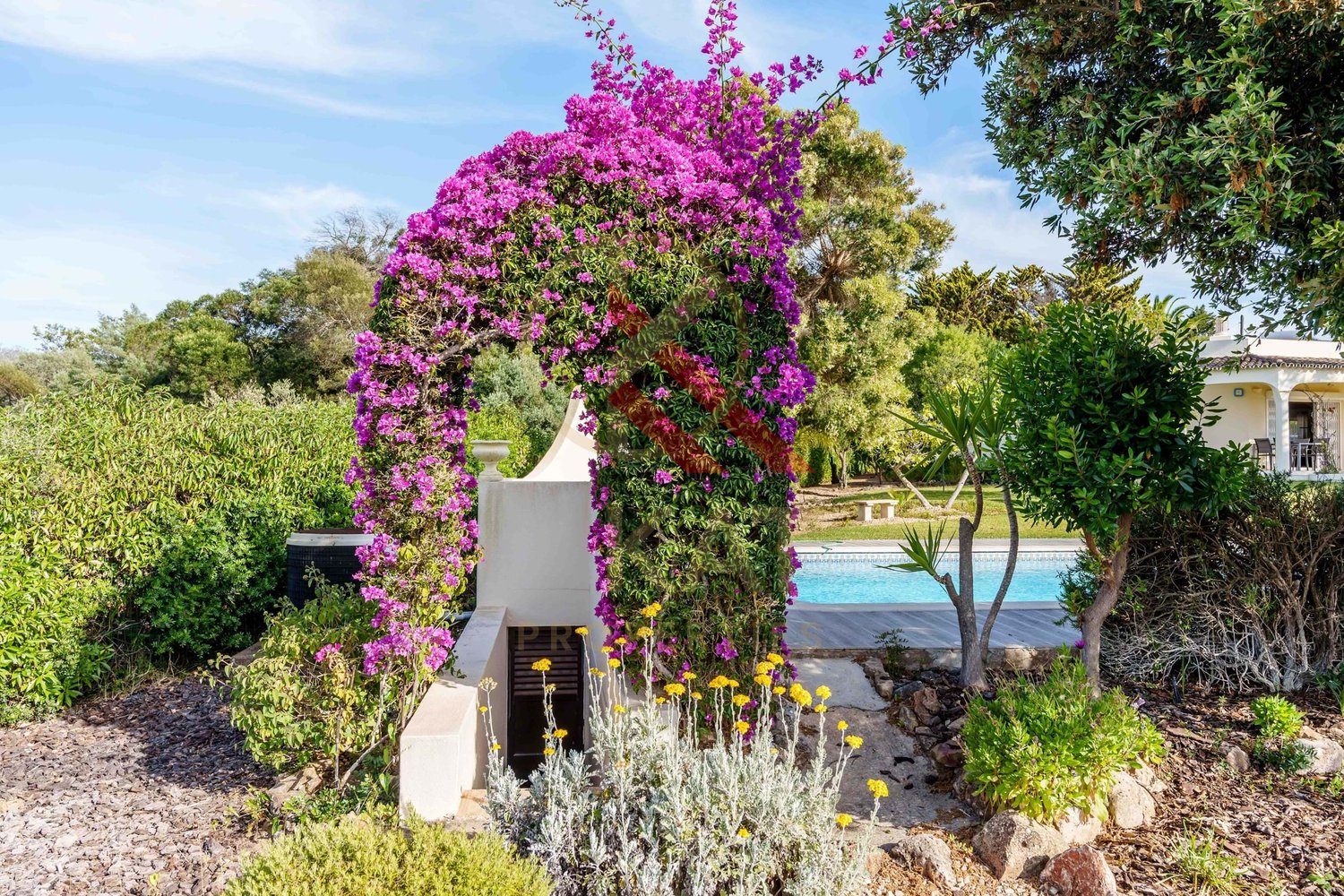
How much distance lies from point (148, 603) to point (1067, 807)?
638 cm

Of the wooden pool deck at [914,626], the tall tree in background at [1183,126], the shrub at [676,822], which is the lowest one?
the wooden pool deck at [914,626]

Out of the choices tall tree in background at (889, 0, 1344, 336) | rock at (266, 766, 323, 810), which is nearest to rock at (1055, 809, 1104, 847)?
tall tree in background at (889, 0, 1344, 336)

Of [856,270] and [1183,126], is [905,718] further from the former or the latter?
[856,270]

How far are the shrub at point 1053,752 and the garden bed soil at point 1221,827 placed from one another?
0.90ft

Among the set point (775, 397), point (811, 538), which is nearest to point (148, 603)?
point (775, 397)

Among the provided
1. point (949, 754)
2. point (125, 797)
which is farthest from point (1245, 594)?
Answer: point (125, 797)

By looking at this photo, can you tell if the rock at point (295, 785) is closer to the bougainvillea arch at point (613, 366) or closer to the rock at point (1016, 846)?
the bougainvillea arch at point (613, 366)

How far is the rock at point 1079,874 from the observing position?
9.86 feet

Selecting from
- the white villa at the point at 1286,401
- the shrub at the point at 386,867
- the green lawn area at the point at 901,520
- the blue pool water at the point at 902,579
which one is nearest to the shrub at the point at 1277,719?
the shrub at the point at 386,867

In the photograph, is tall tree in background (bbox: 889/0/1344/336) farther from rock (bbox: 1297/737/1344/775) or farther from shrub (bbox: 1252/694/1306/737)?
rock (bbox: 1297/737/1344/775)

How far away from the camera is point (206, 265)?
28.5 metres

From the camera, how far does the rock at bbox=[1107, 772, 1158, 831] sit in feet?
12.0

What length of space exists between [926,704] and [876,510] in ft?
45.3

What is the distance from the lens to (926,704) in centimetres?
498
